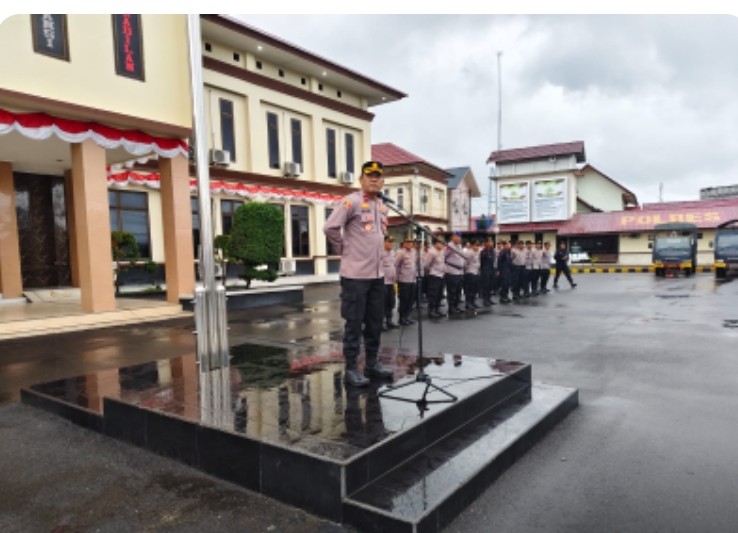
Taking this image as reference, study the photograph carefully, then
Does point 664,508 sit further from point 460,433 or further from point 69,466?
point 69,466

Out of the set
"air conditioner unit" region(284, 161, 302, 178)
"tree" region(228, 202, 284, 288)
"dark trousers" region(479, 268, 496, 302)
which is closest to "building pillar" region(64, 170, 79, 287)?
"tree" region(228, 202, 284, 288)

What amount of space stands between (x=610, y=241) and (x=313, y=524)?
109ft

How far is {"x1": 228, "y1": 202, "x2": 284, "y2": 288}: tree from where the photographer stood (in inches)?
497

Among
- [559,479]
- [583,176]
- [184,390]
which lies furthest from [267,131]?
[583,176]

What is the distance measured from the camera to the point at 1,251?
1100 centimetres

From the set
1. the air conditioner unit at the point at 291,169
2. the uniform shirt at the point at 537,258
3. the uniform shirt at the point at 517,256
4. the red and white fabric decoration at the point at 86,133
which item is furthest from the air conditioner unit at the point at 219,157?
the uniform shirt at the point at 537,258

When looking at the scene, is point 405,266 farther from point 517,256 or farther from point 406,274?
point 517,256

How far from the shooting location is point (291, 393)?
13.1 ft

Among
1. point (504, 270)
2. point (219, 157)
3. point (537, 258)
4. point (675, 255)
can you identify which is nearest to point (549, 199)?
point (675, 255)

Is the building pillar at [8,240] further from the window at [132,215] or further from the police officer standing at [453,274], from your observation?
the police officer standing at [453,274]

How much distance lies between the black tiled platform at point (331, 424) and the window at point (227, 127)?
15.1 m

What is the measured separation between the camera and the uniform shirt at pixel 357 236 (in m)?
4.13

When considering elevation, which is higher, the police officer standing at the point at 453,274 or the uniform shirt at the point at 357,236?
the uniform shirt at the point at 357,236

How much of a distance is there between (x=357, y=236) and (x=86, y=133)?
300 inches
